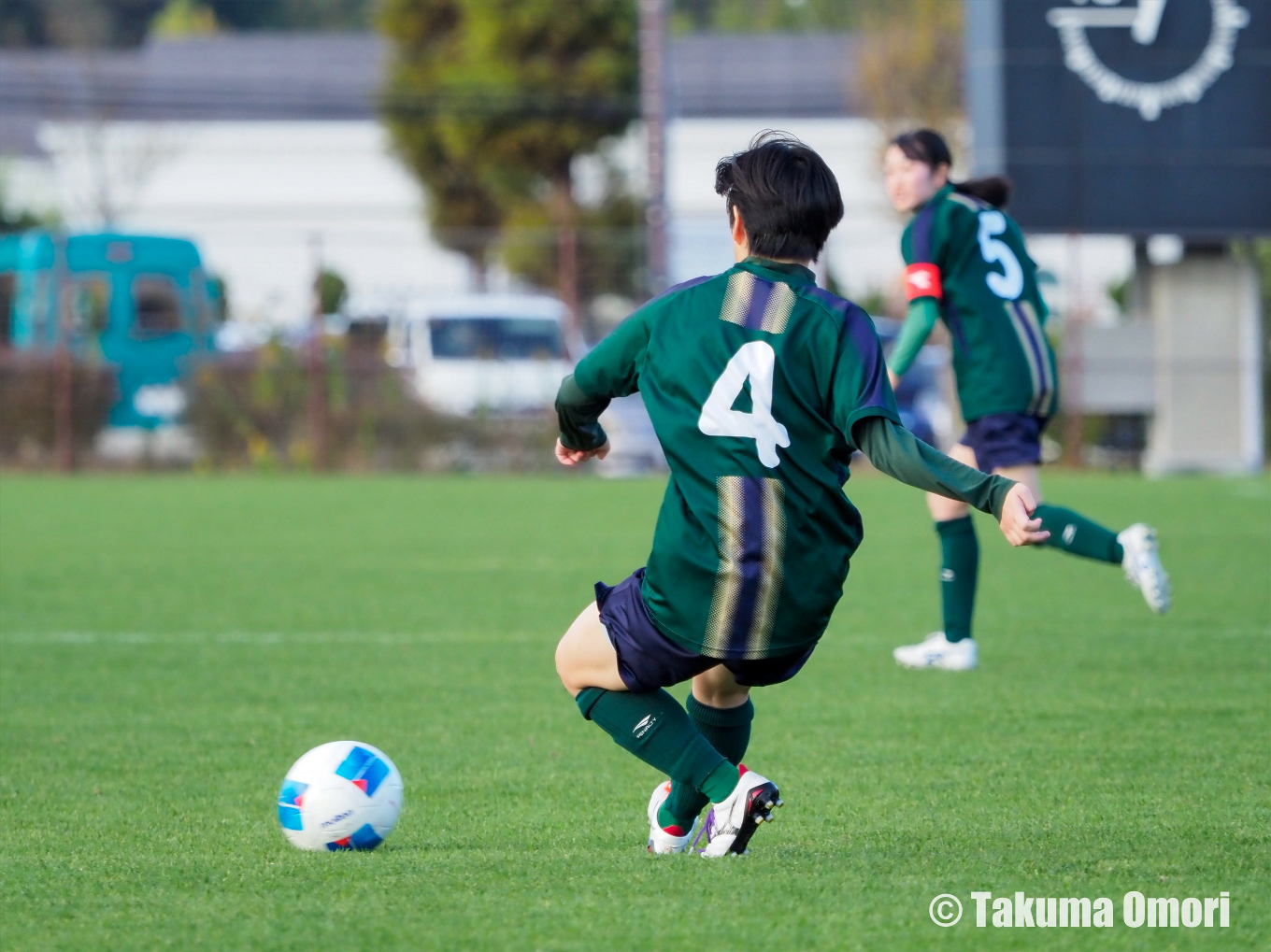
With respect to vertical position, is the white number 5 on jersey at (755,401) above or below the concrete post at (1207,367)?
above

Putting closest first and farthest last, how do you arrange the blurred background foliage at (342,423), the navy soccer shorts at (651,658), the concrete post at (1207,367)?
the navy soccer shorts at (651,658), the concrete post at (1207,367), the blurred background foliage at (342,423)

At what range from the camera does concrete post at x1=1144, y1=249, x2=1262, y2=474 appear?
1805 centimetres

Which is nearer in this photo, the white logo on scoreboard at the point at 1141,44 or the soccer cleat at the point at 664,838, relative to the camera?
the soccer cleat at the point at 664,838

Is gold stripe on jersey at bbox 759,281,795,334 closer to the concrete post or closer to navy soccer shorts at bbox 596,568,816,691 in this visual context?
navy soccer shorts at bbox 596,568,816,691

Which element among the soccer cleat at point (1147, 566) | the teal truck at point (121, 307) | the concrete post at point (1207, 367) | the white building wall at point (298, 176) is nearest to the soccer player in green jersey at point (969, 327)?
the soccer cleat at point (1147, 566)

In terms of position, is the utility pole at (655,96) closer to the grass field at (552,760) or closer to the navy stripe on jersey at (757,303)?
the grass field at (552,760)

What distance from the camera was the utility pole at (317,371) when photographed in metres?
18.3

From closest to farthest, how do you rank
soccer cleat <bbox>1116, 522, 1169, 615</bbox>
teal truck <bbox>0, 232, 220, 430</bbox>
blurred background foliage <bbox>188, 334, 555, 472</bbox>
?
soccer cleat <bbox>1116, 522, 1169, 615</bbox>
blurred background foliage <bbox>188, 334, 555, 472</bbox>
teal truck <bbox>0, 232, 220, 430</bbox>

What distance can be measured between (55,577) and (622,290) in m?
11.2

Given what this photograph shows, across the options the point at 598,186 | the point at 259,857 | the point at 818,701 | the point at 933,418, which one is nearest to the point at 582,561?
the point at 818,701

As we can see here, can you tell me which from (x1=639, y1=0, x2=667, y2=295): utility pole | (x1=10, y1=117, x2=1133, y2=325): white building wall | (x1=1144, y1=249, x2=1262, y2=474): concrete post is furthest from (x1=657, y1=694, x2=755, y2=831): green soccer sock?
(x1=639, y1=0, x2=667, y2=295): utility pole

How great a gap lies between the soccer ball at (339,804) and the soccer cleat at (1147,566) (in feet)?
10.2

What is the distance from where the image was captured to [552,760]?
470 cm

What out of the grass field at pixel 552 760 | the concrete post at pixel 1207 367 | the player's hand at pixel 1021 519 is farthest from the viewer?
the concrete post at pixel 1207 367
